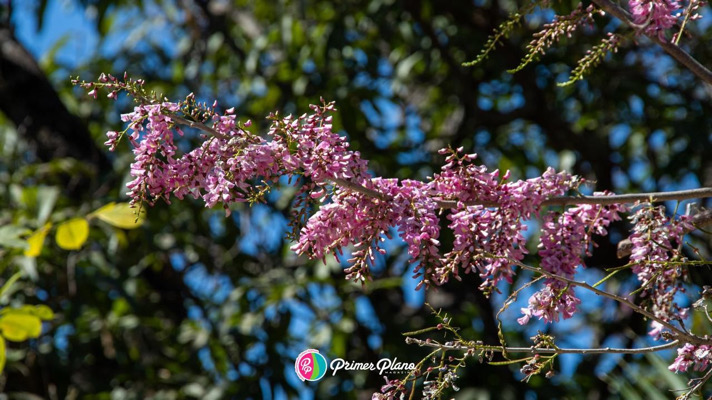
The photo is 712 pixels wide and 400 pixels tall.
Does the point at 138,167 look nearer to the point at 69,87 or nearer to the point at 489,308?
the point at 489,308

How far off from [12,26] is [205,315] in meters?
1.83

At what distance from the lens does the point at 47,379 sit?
3.26 m

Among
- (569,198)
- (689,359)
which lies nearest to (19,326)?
(569,198)

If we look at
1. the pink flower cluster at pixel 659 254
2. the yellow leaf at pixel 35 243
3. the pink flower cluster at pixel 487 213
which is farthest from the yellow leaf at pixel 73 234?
the pink flower cluster at pixel 659 254

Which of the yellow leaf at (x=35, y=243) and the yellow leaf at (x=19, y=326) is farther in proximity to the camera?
the yellow leaf at (x=35, y=243)

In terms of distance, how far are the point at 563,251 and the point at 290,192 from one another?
202 centimetres

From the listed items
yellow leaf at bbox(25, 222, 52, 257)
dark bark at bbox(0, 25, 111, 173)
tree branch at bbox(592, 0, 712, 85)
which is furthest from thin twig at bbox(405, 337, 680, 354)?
dark bark at bbox(0, 25, 111, 173)

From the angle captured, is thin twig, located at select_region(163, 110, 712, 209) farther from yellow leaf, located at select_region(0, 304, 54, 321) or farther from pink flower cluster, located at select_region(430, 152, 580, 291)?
yellow leaf, located at select_region(0, 304, 54, 321)

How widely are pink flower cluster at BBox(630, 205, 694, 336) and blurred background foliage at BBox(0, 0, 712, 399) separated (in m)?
1.43

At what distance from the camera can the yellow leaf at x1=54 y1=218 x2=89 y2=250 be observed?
2496 mm

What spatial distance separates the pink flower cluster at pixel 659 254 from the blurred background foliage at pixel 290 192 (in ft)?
4.68

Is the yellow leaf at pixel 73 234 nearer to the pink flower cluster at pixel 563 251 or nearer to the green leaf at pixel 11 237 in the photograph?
the green leaf at pixel 11 237

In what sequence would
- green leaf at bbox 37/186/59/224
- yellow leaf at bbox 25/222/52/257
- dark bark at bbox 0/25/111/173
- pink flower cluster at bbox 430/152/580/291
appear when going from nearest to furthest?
pink flower cluster at bbox 430/152/580/291, yellow leaf at bbox 25/222/52/257, green leaf at bbox 37/186/59/224, dark bark at bbox 0/25/111/173

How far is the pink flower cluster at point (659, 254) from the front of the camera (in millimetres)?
1494
